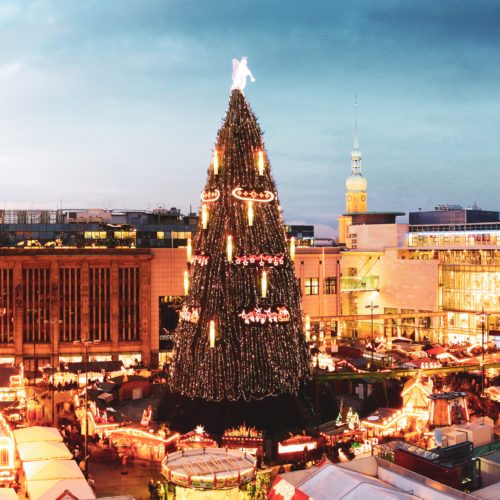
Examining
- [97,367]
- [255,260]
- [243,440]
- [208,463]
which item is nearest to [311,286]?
[97,367]


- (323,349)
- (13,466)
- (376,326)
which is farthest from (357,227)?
(13,466)

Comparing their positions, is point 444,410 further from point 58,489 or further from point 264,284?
point 58,489

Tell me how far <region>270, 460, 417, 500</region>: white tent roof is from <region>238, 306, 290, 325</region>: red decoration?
49.7 ft

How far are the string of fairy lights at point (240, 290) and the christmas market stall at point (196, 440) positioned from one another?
2348 millimetres

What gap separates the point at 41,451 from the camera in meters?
28.6

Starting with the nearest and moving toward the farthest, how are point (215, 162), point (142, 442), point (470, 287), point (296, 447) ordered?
point (296, 447), point (142, 442), point (215, 162), point (470, 287)

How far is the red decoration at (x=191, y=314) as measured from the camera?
112ft

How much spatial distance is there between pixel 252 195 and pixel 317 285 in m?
39.6

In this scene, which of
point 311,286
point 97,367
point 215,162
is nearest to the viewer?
point 215,162

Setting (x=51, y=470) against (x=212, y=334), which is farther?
(x=212, y=334)

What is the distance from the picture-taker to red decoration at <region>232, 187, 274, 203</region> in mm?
34062

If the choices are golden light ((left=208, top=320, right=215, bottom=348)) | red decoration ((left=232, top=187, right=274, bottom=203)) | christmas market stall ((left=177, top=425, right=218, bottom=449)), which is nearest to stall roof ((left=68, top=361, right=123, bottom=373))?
golden light ((left=208, top=320, right=215, bottom=348))

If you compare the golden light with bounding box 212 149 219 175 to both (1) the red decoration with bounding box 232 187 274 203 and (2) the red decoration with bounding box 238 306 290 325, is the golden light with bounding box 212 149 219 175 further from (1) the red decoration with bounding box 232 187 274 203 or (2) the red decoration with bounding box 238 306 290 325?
(2) the red decoration with bounding box 238 306 290 325

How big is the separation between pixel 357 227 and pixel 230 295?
173 feet
